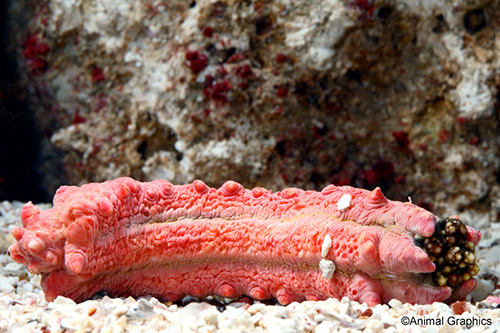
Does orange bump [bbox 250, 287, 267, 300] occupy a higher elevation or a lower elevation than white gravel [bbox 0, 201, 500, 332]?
lower

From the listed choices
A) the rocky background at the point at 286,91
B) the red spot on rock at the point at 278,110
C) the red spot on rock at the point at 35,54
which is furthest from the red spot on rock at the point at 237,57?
the red spot on rock at the point at 35,54

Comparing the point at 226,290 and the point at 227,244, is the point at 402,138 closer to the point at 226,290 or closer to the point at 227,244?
the point at 227,244

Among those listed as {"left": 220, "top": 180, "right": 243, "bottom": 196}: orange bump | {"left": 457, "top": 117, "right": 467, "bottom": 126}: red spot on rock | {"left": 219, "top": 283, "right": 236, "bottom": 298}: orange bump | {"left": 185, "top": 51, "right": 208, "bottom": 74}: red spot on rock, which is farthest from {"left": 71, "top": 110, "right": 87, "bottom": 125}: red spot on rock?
{"left": 457, "top": 117, "right": 467, "bottom": 126}: red spot on rock

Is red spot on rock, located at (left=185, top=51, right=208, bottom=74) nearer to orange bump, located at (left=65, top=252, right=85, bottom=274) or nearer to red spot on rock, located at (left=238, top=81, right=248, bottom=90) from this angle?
red spot on rock, located at (left=238, top=81, right=248, bottom=90)

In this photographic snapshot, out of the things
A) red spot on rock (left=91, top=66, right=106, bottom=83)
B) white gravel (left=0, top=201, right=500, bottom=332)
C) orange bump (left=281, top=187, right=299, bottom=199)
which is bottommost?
white gravel (left=0, top=201, right=500, bottom=332)

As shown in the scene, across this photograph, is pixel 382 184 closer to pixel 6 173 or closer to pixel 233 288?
pixel 233 288

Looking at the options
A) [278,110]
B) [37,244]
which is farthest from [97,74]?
[37,244]
